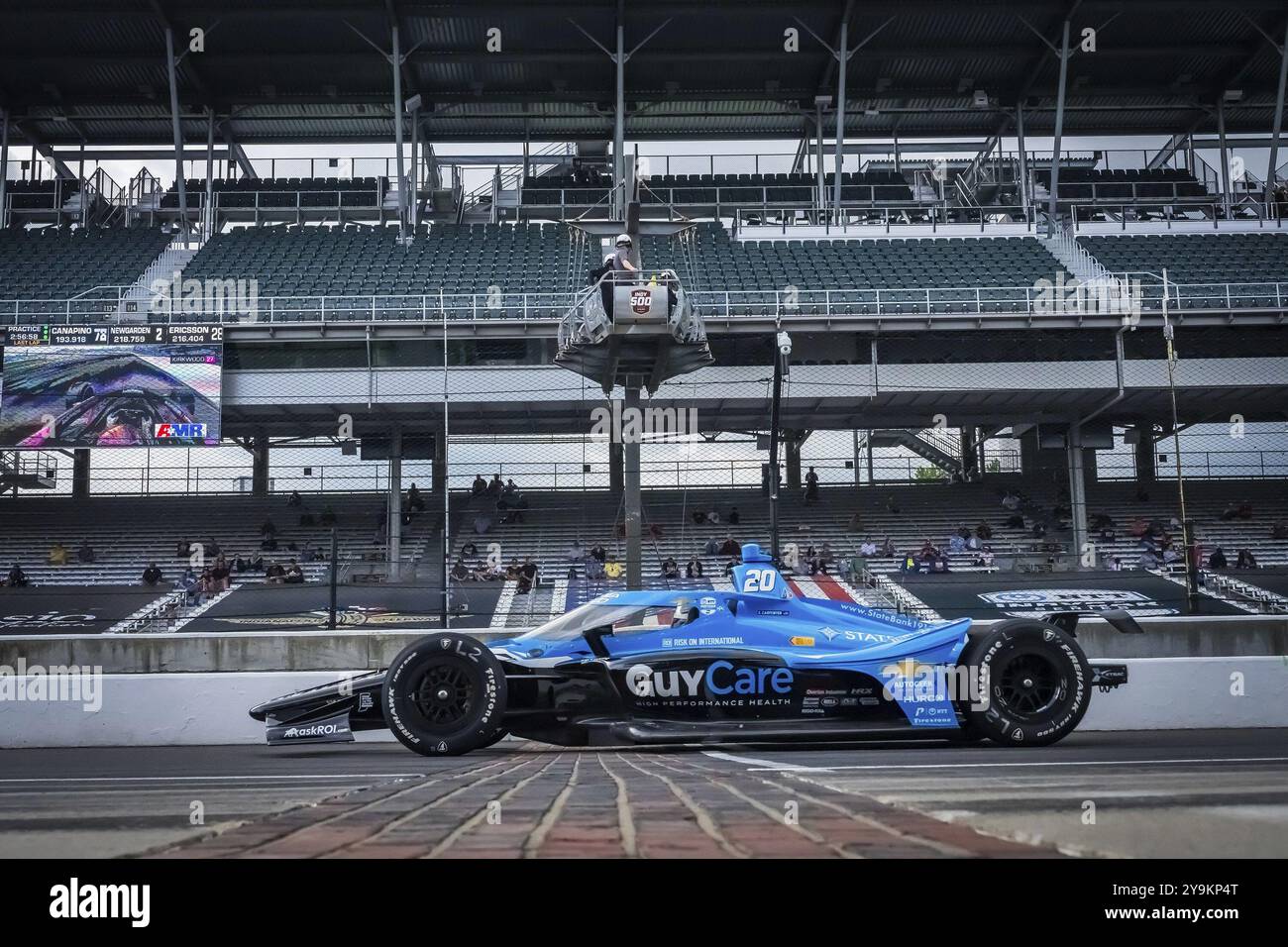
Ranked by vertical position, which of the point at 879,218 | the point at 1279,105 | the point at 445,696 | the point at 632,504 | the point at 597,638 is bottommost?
the point at 445,696

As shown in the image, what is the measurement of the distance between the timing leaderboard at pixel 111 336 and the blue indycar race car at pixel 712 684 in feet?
53.2

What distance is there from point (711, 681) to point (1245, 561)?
1790 cm

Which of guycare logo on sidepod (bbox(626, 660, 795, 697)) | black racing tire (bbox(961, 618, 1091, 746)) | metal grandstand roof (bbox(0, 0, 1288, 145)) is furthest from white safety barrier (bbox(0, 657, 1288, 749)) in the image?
metal grandstand roof (bbox(0, 0, 1288, 145))

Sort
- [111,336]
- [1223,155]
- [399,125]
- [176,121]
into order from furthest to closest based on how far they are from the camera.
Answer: [1223,155], [176,121], [399,125], [111,336]

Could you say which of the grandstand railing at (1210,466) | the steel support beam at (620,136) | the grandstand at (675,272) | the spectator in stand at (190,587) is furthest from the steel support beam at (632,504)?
the steel support beam at (620,136)

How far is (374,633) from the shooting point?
12688 millimetres

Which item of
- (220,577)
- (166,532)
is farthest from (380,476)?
(220,577)

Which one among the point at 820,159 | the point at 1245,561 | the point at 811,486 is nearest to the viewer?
the point at 1245,561

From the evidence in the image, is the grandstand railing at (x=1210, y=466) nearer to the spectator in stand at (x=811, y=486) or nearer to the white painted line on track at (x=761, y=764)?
the spectator in stand at (x=811, y=486)

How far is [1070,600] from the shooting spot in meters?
20.2

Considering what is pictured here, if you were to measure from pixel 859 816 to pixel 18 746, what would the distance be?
9881mm

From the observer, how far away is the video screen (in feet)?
75.0

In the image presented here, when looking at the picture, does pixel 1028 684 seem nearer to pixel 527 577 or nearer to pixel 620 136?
pixel 527 577
